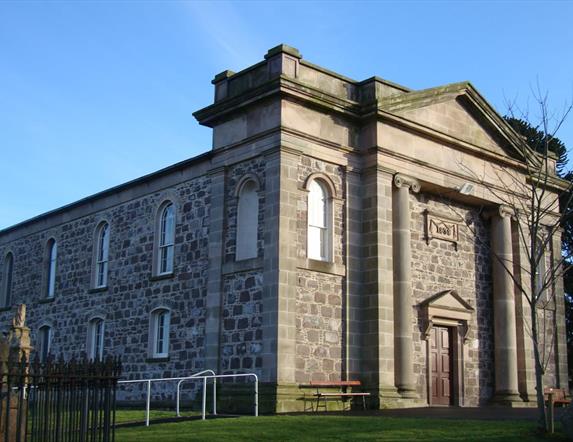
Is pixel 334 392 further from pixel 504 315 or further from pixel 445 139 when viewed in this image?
pixel 445 139

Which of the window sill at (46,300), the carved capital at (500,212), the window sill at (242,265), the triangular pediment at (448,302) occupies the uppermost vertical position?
the carved capital at (500,212)

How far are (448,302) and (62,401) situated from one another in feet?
48.9

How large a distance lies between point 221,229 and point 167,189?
3.98 meters

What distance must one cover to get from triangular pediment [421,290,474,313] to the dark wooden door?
0.70 meters

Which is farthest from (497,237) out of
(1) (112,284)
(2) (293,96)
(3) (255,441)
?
(3) (255,441)

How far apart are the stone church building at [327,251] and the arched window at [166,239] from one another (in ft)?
0.22

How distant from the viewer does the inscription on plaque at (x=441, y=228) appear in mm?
22672

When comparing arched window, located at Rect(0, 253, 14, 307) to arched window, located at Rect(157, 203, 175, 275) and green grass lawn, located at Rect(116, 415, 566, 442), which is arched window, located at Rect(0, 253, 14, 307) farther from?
green grass lawn, located at Rect(116, 415, 566, 442)

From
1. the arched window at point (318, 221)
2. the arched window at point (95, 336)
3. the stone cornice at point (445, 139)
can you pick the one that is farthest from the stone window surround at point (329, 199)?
the arched window at point (95, 336)

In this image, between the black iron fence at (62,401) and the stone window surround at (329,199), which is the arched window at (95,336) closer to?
the stone window surround at (329,199)

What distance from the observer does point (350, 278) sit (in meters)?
20.3

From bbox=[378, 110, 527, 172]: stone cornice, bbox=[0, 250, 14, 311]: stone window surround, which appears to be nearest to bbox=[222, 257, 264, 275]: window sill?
bbox=[378, 110, 527, 172]: stone cornice

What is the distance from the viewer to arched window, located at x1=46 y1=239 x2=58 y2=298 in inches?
1172

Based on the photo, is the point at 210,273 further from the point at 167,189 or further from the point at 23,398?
the point at 23,398
